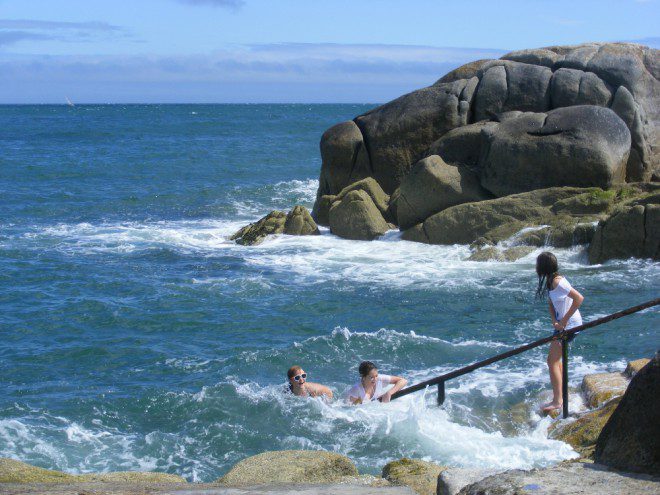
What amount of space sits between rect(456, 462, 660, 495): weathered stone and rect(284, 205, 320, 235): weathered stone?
17.4 m

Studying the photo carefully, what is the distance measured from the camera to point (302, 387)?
9.84 m

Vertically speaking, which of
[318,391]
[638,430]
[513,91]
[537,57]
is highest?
[537,57]

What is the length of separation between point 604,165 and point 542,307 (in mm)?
5451

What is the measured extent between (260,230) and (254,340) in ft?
28.7

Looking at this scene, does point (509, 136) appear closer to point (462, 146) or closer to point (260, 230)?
point (462, 146)

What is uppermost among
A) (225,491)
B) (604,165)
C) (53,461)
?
(604,165)

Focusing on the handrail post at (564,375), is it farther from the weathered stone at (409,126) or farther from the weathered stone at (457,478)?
the weathered stone at (409,126)

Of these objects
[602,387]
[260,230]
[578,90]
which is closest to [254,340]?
[602,387]

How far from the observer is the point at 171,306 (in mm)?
14891

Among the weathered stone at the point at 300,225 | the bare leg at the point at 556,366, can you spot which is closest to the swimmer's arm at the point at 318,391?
the bare leg at the point at 556,366

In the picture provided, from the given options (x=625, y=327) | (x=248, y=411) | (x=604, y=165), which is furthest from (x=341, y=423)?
(x=604, y=165)

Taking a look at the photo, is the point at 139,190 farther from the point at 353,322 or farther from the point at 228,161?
the point at 353,322

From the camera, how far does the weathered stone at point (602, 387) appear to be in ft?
28.0

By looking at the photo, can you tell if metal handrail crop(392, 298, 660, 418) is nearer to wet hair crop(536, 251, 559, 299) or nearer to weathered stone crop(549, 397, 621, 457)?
weathered stone crop(549, 397, 621, 457)
